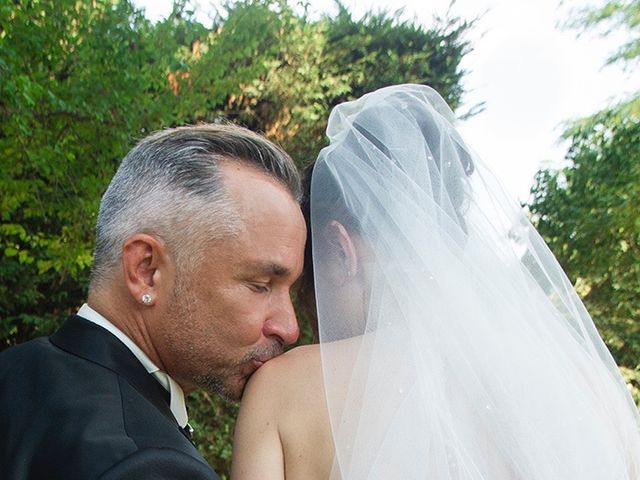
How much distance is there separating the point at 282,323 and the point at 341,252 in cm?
31

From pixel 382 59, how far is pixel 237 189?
1051 cm

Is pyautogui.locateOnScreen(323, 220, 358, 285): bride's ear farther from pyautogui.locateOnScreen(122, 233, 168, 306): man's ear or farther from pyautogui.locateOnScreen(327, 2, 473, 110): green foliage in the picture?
pyautogui.locateOnScreen(327, 2, 473, 110): green foliage

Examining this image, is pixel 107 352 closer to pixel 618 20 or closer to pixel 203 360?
pixel 203 360

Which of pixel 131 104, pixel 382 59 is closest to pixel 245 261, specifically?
pixel 131 104

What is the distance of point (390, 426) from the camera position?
1.91 metres

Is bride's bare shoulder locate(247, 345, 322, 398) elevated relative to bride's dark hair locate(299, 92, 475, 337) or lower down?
A: lower down

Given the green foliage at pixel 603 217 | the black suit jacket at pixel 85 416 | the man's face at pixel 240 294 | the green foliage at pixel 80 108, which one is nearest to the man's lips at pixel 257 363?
the man's face at pixel 240 294

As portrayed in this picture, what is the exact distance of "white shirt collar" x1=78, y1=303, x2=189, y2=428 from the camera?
5.74 feet

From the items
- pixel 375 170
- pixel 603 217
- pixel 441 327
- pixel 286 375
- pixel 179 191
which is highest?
pixel 375 170

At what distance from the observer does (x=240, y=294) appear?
1.87m

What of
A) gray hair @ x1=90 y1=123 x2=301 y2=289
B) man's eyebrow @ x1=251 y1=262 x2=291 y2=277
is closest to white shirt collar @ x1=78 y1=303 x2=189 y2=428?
gray hair @ x1=90 y1=123 x2=301 y2=289

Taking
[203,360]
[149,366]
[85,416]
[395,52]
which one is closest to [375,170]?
[203,360]

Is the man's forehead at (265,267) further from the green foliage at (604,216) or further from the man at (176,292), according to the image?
the green foliage at (604,216)

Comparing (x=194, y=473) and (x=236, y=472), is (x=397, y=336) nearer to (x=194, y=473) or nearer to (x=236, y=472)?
(x=236, y=472)
